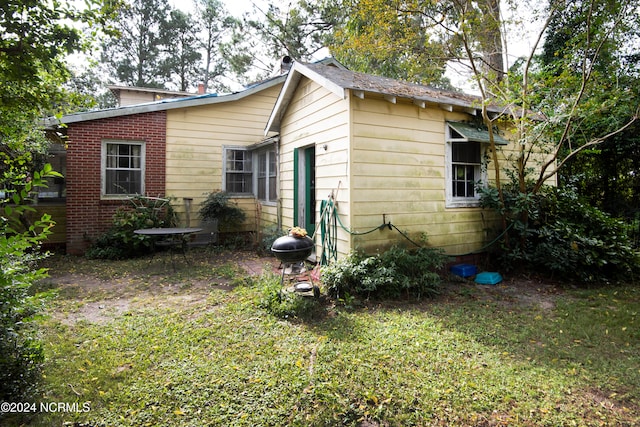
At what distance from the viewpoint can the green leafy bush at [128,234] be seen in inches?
320

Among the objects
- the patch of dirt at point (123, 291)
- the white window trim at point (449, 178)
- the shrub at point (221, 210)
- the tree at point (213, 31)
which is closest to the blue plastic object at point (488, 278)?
the white window trim at point (449, 178)

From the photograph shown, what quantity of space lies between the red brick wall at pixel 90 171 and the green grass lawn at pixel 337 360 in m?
3.70

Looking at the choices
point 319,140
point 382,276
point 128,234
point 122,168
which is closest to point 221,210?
point 128,234

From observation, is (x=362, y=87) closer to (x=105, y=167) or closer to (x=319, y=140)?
(x=319, y=140)

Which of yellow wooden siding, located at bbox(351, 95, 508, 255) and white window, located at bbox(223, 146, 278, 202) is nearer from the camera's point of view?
yellow wooden siding, located at bbox(351, 95, 508, 255)

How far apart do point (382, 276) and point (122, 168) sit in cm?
746

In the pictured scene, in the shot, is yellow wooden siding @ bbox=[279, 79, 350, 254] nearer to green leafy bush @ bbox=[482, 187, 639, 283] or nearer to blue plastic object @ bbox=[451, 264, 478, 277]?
blue plastic object @ bbox=[451, 264, 478, 277]

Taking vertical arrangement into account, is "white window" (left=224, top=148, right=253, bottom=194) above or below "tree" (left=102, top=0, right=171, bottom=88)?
below

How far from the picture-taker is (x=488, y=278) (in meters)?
6.26

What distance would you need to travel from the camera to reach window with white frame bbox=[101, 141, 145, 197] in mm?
8812

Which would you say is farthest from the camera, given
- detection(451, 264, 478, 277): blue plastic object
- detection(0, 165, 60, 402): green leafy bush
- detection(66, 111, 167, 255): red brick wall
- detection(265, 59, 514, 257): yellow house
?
detection(66, 111, 167, 255): red brick wall

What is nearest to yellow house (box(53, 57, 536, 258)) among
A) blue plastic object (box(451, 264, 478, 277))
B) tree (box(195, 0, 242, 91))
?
blue plastic object (box(451, 264, 478, 277))

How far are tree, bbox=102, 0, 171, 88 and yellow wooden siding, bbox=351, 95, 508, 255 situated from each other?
24604 millimetres

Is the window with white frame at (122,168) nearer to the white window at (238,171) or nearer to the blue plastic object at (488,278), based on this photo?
the white window at (238,171)
